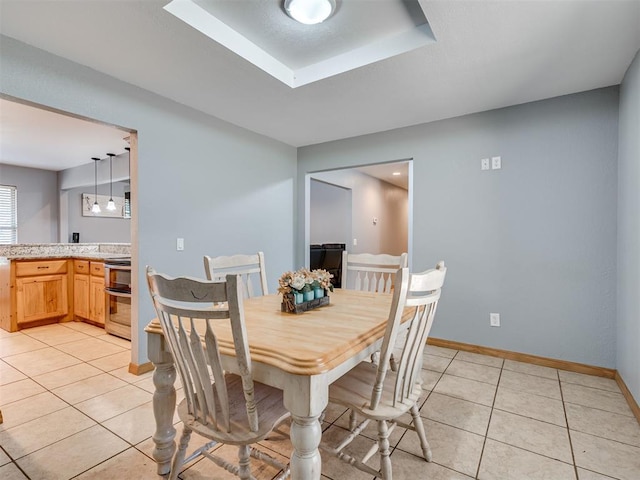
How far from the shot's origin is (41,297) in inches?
155

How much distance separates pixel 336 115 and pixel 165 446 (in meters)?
2.87

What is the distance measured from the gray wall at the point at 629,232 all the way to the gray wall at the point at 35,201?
8.03m

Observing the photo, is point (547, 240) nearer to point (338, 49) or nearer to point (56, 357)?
point (338, 49)

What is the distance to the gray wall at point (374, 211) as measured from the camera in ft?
18.7

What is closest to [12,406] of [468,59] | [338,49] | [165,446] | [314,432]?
[165,446]

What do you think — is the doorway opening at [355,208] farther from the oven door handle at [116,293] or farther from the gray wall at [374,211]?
the oven door handle at [116,293]

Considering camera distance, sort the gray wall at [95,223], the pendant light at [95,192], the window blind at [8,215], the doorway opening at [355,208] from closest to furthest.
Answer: the pendant light at [95,192] → the window blind at [8,215] → the doorway opening at [355,208] → the gray wall at [95,223]

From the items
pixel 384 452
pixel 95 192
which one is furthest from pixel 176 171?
pixel 95 192

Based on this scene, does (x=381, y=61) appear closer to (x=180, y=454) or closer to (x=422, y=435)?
(x=422, y=435)

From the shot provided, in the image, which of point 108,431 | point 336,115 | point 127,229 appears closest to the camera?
point 108,431

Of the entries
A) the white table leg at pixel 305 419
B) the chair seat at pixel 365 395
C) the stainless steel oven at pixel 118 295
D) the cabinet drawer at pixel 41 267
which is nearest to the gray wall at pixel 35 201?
the cabinet drawer at pixel 41 267

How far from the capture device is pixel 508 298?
294 cm

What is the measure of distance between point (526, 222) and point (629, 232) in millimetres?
724

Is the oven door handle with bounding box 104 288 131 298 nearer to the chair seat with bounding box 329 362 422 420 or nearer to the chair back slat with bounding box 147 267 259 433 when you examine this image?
the chair back slat with bounding box 147 267 259 433
